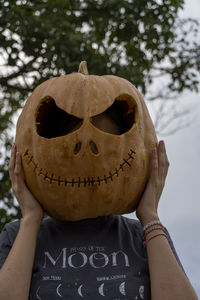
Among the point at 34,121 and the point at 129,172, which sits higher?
the point at 34,121

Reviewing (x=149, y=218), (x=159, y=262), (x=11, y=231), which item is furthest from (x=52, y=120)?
(x=159, y=262)

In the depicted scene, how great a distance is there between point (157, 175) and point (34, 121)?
2.34 ft

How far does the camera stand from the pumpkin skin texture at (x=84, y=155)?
6.63 ft

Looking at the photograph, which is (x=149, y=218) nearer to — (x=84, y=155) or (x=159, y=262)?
(x=159, y=262)

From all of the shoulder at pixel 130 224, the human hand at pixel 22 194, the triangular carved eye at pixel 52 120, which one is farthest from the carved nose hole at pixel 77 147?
the shoulder at pixel 130 224

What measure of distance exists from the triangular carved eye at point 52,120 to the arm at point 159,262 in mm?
497

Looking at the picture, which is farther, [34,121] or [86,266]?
[34,121]

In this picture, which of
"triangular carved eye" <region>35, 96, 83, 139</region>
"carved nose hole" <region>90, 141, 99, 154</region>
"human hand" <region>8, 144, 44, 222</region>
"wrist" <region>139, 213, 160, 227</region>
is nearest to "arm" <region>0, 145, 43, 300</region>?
"human hand" <region>8, 144, 44, 222</region>

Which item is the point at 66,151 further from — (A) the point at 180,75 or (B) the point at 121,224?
(A) the point at 180,75

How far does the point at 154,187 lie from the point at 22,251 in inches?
28.9

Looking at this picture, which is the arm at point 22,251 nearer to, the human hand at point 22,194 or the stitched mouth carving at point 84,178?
the human hand at point 22,194

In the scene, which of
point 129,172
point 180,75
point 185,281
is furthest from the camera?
point 180,75

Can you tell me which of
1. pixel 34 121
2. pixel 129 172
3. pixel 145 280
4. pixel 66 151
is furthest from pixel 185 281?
pixel 34 121

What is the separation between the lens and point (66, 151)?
2.02 m
